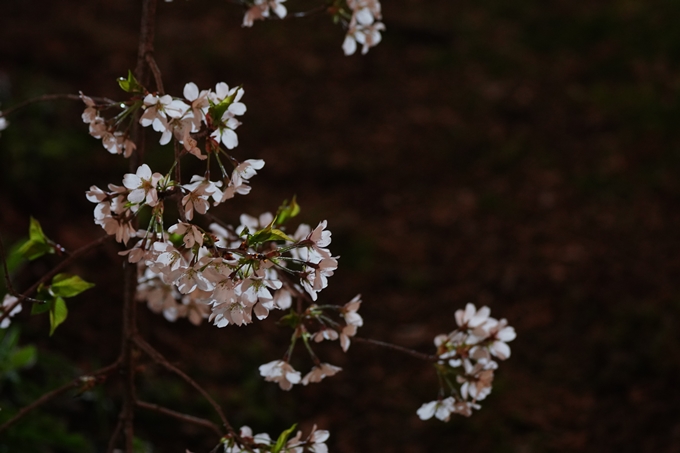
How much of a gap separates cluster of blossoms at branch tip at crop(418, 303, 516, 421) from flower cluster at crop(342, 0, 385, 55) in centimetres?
50

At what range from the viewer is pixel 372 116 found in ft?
13.9

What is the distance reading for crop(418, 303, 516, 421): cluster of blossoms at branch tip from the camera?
3.73 ft

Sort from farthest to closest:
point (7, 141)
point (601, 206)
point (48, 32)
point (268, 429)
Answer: point (48, 32), point (601, 206), point (7, 141), point (268, 429)

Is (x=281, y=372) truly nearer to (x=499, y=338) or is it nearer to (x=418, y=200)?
(x=499, y=338)

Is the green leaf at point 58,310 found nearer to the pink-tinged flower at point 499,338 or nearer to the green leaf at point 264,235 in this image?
the green leaf at point 264,235

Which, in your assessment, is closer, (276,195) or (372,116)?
(276,195)

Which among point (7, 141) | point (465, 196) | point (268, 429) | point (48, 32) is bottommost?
point (268, 429)

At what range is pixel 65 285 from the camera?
1077 mm

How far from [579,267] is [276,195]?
147 centimetres

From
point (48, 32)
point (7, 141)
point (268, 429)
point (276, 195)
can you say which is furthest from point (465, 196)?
point (48, 32)

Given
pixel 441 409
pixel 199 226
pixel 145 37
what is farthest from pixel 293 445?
pixel 145 37

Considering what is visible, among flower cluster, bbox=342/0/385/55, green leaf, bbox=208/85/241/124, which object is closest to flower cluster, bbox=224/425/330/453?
green leaf, bbox=208/85/241/124

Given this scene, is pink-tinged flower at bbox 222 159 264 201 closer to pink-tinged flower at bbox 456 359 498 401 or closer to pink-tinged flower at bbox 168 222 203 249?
pink-tinged flower at bbox 168 222 203 249

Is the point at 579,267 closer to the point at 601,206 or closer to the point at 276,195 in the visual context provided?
the point at 601,206
